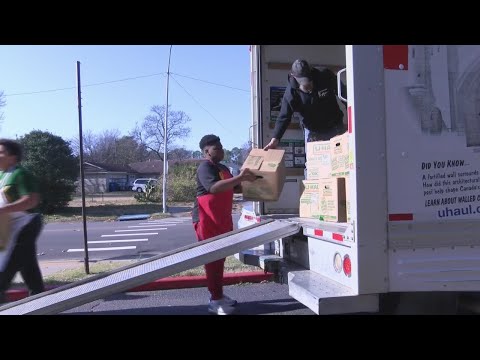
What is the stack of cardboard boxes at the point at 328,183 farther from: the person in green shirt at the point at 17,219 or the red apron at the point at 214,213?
the person in green shirt at the point at 17,219

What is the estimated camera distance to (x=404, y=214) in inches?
113

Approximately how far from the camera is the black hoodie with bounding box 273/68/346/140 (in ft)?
16.1

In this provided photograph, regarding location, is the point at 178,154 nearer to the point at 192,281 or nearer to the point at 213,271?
the point at 192,281

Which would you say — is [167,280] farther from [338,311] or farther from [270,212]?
[338,311]

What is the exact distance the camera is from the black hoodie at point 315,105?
4.89 m

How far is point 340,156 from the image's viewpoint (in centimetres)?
353

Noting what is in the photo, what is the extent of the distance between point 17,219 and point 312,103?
3.34 m

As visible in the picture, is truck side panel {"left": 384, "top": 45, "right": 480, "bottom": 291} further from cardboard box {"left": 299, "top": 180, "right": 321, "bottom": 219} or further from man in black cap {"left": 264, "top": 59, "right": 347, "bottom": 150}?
man in black cap {"left": 264, "top": 59, "right": 347, "bottom": 150}

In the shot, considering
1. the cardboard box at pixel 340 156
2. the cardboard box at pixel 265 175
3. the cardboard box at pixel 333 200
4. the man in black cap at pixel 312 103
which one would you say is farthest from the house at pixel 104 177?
the cardboard box at pixel 340 156

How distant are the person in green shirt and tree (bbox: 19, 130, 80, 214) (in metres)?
18.8

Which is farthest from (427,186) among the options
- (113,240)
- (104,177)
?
(104,177)

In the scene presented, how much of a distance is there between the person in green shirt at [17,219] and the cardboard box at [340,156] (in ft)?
9.07
